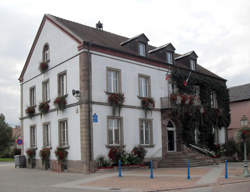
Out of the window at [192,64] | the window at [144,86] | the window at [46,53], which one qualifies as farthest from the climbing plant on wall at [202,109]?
the window at [46,53]

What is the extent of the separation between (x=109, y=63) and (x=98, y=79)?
1538 mm

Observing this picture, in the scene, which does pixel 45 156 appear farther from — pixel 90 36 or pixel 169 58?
pixel 169 58

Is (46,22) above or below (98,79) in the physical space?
above

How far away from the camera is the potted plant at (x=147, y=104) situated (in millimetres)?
24125

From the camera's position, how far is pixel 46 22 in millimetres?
26344

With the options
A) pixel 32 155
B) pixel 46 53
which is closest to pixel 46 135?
pixel 32 155

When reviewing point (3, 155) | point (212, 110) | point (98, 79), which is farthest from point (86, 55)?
point (3, 155)

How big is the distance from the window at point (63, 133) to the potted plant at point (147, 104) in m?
5.53

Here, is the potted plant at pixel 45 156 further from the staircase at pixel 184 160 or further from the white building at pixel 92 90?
the staircase at pixel 184 160

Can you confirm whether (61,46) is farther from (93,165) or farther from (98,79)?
(93,165)

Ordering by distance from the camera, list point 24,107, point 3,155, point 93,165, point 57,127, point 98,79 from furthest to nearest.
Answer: point 3,155 → point 24,107 → point 57,127 → point 98,79 → point 93,165

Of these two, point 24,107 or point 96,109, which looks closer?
point 96,109

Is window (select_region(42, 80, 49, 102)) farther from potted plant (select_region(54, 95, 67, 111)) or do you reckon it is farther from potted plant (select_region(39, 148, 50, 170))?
potted plant (select_region(39, 148, 50, 170))

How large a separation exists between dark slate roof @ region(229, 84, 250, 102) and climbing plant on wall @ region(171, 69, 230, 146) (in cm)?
629
